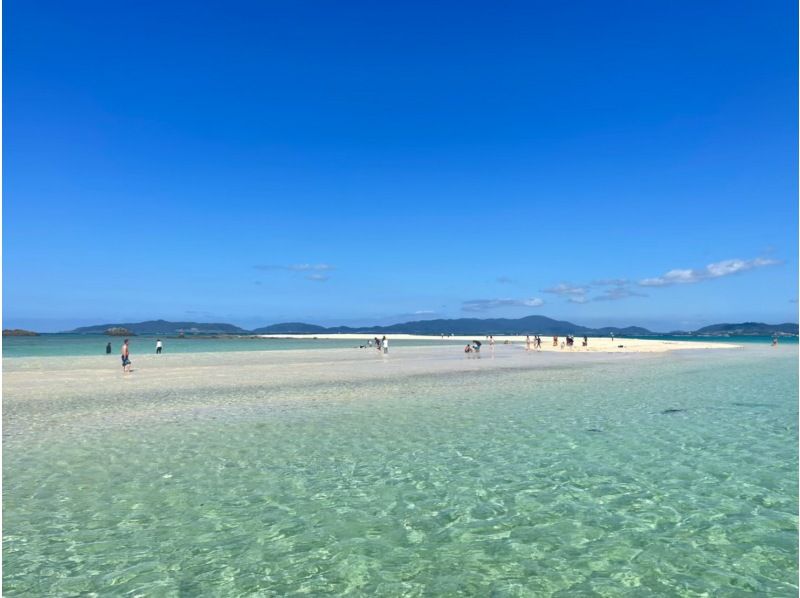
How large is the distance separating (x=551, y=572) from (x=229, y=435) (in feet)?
37.9

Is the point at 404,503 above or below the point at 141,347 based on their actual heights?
below

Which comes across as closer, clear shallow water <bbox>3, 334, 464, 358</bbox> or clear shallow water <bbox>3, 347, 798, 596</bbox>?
clear shallow water <bbox>3, 347, 798, 596</bbox>

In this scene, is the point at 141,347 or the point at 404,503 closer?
the point at 404,503

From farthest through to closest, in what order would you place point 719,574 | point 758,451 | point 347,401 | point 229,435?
point 347,401 < point 229,435 < point 758,451 < point 719,574

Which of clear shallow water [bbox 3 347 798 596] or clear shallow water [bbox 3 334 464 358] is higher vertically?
clear shallow water [bbox 3 334 464 358]

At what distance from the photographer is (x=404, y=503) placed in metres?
9.80

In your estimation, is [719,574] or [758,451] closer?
[719,574]

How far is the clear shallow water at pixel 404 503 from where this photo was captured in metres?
7.00

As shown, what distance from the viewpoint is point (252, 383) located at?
3136cm

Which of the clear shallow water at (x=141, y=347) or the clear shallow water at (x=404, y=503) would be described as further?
the clear shallow water at (x=141, y=347)

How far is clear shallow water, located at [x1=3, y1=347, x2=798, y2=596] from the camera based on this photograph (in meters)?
7.00

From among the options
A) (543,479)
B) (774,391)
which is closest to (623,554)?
(543,479)

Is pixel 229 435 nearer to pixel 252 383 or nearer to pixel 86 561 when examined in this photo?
pixel 86 561

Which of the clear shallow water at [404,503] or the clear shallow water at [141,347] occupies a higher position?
the clear shallow water at [141,347]
